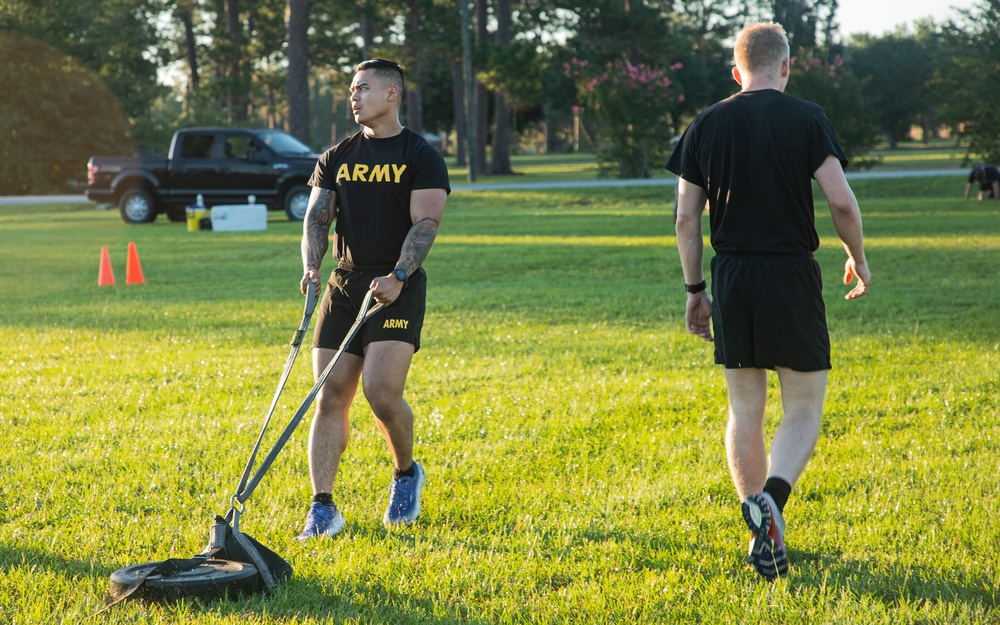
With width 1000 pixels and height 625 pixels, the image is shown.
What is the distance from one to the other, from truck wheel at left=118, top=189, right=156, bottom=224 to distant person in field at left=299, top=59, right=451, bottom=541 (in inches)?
865

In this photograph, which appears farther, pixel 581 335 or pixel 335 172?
pixel 581 335

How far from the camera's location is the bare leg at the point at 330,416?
4438 millimetres

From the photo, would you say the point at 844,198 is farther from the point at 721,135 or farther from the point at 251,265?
the point at 251,265

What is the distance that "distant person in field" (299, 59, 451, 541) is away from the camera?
435 cm

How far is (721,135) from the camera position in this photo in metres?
3.81

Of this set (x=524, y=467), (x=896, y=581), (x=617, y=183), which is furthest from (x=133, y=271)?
(x=617, y=183)

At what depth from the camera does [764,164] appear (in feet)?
12.4

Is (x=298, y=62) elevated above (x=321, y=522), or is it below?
above

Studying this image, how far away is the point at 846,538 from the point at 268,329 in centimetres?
673

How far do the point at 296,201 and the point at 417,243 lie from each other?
20.3 metres

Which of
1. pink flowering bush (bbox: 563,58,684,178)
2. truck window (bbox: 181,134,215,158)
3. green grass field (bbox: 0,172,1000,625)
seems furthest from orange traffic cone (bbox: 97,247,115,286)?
pink flowering bush (bbox: 563,58,684,178)

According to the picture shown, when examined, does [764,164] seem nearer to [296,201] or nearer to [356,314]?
[356,314]

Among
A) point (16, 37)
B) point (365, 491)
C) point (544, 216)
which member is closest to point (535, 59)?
point (544, 216)

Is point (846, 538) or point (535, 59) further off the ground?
point (535, 59)
